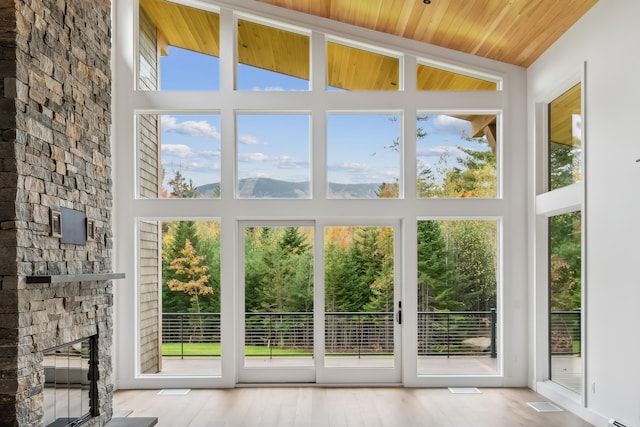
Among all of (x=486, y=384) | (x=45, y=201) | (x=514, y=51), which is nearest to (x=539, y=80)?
(x=514, y=51)

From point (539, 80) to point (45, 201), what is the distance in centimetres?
538

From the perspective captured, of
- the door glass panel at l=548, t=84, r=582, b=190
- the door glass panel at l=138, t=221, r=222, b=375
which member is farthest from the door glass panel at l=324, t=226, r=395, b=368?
the door glass panel at l=548, t=84, r=582, b=190

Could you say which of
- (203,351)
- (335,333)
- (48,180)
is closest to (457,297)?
(335,333)

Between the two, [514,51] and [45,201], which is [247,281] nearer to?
[45,201]

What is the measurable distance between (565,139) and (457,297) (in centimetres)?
220

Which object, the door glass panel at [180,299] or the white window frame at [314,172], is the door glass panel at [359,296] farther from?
the door glass panel at [180,299]

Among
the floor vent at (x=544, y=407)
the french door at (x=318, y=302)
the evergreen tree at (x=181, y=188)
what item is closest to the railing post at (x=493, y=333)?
the floor vent at (x=544, y=407)

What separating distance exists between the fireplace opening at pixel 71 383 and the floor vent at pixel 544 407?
426 cm

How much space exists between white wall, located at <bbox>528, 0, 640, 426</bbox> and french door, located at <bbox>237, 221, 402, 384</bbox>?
235cm

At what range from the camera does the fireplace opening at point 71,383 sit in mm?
4168

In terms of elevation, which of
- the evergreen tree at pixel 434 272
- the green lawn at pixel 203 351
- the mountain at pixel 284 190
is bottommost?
the green lawn at pixel 203 351

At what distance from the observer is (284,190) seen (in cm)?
713

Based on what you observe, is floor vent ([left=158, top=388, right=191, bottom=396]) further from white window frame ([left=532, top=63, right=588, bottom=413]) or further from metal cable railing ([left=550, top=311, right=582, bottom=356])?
metal cable railing ([left=550, top=311, right=582, bottom=356])

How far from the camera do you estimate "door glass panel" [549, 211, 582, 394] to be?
19.5 feet
